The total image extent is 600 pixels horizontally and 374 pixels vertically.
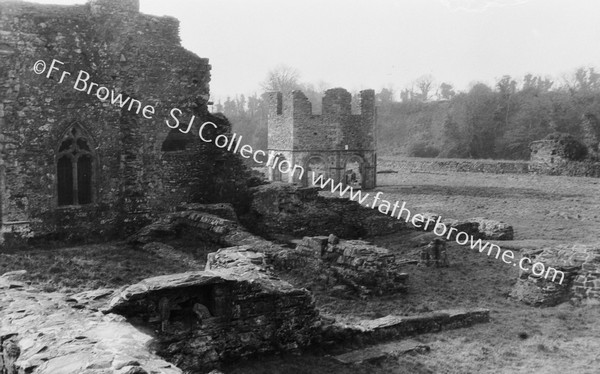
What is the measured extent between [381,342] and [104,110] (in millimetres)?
10154

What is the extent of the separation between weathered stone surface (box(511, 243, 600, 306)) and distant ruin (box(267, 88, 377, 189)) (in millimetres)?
20209

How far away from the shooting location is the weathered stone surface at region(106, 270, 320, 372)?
6.84 m

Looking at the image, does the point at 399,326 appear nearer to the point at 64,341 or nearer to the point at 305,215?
the point at 64,341

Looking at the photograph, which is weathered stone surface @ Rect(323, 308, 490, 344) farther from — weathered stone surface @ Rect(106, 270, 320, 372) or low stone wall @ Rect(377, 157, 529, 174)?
low stone wall @ Rect(377, 157, 529, 174)

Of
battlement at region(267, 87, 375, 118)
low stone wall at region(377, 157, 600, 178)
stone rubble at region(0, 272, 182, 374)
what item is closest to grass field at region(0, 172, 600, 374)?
stone rubble at region(0, 272, 182, 374)

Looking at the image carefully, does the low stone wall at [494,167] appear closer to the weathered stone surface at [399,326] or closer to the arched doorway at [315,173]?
the arched doorway at [315,173]

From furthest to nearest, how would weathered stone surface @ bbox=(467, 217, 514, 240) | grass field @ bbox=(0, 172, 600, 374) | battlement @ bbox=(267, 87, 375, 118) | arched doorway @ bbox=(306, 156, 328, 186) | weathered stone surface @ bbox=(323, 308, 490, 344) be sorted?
arched doorway @ bbox=(306, 156, 328, 186) < battlement @ bbox=(267, 87, 375, 118) < weathered stone surface @ bbox=(467, 217, 514, 240) < weathered stone surface @ bbox=(323, 308, 490, 344) < grass field @ bbox=(0, 172, 600, 374)

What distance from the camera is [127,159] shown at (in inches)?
615

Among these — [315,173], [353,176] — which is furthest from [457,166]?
[315,173]

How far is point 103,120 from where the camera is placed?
1514 cm

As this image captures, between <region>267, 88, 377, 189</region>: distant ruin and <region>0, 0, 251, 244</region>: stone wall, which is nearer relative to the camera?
<region>0, 0, 251, 244</region>: stone wall

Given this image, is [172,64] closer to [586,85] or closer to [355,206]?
[355,206]

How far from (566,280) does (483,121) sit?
144 ft

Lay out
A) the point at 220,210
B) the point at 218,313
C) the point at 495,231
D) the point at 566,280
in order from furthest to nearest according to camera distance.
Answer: the point at 495,231 → the point at 220,210 → the point at 566,280 → the point at 218,313
